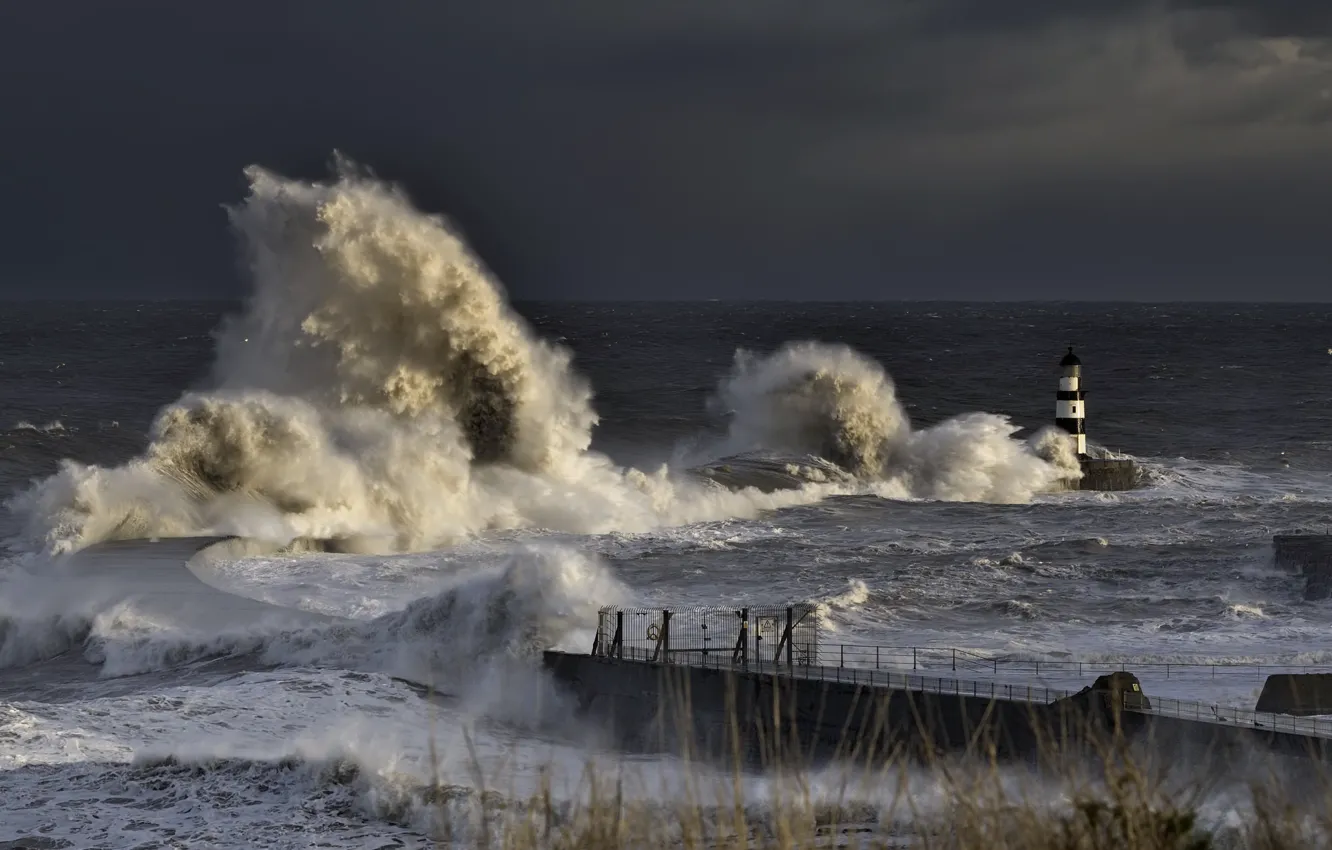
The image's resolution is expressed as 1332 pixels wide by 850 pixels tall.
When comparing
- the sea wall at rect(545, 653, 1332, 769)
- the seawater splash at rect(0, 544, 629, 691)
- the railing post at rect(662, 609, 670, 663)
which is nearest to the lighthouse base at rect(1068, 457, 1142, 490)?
the seawater splash at rect(0, 544, 629, 691)

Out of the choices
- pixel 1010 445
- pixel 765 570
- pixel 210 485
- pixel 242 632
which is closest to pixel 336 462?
pixel 210 485

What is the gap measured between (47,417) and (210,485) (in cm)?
2396

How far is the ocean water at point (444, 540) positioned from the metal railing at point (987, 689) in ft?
5.28

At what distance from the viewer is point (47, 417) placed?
50.5 meters

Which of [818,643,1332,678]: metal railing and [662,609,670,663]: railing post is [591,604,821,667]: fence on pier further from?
[818,643,1332,678]: metal railing

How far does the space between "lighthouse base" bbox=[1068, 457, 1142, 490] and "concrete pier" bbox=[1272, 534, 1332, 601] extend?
1448 cm

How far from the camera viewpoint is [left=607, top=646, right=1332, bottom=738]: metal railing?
13281 mm

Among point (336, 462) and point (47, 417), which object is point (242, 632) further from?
point (47, 417)

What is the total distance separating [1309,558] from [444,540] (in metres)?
15.9

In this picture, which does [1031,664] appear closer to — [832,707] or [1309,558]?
[832,707]

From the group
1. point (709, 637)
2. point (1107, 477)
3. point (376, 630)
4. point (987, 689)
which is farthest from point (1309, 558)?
point (1107, 477)

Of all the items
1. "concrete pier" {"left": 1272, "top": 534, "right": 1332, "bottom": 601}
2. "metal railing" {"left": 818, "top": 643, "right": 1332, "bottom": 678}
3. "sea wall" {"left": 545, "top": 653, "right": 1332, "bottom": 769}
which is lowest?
"sea wall" {"left": 545, "top": 653, "right": 1332, "bottom": 769}

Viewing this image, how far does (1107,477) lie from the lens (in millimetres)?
40375

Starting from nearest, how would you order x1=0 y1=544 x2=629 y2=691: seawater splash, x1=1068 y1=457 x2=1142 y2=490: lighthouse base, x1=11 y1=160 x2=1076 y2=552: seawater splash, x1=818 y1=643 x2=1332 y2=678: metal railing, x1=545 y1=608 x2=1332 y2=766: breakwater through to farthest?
x1=545 y1=608 x2=1332 y2=766: breakwater < x1=818 y1=643 x2=1332 y2=678: metal railing < x1=0 y1=544 x2=629 y2=691: seawater splash < x1=11 y1=160 x2=1076 y2=552: seawater splash < x1=1068 y1=457 x2=1142 y2=490: lighthouse base
